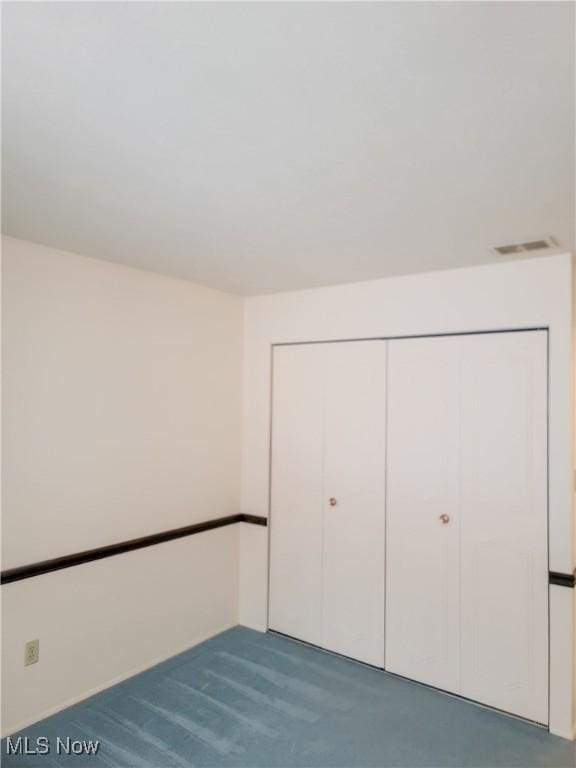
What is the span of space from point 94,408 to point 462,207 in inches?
84.7

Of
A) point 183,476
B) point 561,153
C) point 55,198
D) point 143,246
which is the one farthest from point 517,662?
point 55,198

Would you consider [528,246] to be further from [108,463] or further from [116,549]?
[116,549]

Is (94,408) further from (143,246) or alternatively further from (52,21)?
(52,21)

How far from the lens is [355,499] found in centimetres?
338

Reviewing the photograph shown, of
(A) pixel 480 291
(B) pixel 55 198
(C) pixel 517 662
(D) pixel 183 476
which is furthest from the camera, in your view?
(D) pixel 183 476

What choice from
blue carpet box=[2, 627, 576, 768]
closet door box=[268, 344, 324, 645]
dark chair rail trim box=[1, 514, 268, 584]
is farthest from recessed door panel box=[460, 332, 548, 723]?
dark chair rail trim box=[1, 514, 268, 584]

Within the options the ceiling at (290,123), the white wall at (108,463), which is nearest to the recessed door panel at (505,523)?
the ceiling at (290,123)

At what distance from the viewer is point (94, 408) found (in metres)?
2.92

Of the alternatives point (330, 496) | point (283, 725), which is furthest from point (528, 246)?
point (283, 725)

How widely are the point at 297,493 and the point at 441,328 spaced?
59.1 inches

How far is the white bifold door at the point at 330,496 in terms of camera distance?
130 inches

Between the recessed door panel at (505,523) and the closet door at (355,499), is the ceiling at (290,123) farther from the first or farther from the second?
the closet door at (355,499)

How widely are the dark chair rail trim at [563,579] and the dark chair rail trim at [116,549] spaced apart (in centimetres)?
188

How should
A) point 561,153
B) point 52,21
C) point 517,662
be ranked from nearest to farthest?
point 52,21 < point 561,153 < point 517,662
